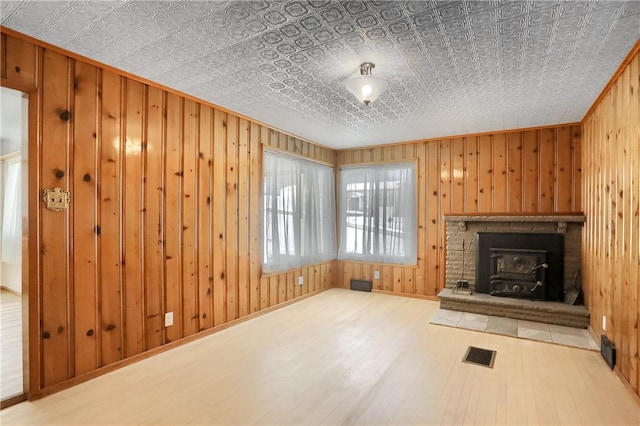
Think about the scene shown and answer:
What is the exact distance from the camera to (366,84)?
8.39ft

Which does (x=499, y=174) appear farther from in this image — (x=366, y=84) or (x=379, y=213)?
(x=366, y=84)

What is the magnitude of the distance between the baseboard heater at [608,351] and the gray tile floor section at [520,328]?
0.19 meters

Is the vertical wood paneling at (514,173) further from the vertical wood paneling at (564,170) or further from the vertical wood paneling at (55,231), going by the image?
the vertical wood paneling at (55,231)

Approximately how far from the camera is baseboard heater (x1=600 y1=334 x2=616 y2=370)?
2665mm

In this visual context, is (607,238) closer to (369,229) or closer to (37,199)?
(369,229)

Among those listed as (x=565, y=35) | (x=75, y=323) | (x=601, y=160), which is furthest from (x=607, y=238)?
(x=75, y=323)

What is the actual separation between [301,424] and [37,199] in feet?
7.64

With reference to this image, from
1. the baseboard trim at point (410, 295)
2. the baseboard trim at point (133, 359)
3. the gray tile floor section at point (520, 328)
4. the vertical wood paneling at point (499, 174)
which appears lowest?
the baseboard trim at point (410, 295)

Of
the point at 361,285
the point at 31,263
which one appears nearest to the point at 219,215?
the point at 31,263

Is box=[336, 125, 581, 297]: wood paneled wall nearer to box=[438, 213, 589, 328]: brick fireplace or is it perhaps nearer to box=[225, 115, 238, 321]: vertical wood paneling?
box=[438, 213, 589, 328]: brick fireplace

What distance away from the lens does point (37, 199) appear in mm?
2254

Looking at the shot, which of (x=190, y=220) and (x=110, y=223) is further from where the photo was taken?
(x=190, y=220)

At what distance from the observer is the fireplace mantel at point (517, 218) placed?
4035 mm

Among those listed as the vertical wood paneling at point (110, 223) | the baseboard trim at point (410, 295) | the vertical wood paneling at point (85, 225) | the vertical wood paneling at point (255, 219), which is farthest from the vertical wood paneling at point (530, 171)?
the vertical wood paneling at point (85, 225)
